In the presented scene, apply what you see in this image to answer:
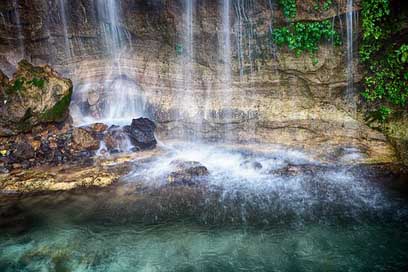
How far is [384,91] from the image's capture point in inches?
344

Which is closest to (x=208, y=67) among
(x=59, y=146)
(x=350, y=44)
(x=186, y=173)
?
(x=186, y=173)

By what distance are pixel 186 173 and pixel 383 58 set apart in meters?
5.30

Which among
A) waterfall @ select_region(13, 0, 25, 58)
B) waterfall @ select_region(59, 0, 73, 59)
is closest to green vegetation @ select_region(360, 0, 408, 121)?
waterfall @ select_region(59, 0, 73, 59)

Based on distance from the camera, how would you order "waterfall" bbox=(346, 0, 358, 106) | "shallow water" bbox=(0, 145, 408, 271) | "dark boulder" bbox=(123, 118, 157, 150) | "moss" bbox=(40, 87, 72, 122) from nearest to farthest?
"shallow water" bbox=(0, 145, 408, 271) < "waterfall" bbox=(346, 0, 358, 106) < "moss" bbox=(40, 87, 72, 122) < "dark boulder" bbox=(123, 118, 157, 150)

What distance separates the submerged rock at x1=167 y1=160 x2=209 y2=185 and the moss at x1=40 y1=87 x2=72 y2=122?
360 centimetres

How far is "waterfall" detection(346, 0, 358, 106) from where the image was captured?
841 centimetres

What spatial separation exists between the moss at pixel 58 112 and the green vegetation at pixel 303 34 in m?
5.78

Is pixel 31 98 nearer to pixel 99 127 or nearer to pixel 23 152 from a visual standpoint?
pixel 23 152

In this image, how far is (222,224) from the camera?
7141 mm

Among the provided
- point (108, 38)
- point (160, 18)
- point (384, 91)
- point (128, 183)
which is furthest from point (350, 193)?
point (108, 38)

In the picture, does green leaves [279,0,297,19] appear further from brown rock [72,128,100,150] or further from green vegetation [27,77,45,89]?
green vegetation [27,77,45,89]

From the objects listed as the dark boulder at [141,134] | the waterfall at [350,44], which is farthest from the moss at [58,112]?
the waterfall at [350,44]

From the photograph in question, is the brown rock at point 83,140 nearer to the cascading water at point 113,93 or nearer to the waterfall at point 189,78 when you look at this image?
the cascading water at point 113,93

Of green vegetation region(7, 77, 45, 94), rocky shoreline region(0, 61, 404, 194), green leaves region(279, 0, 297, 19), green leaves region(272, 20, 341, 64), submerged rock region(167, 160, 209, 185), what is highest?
green leaves region(279, 0, 297, 19)
